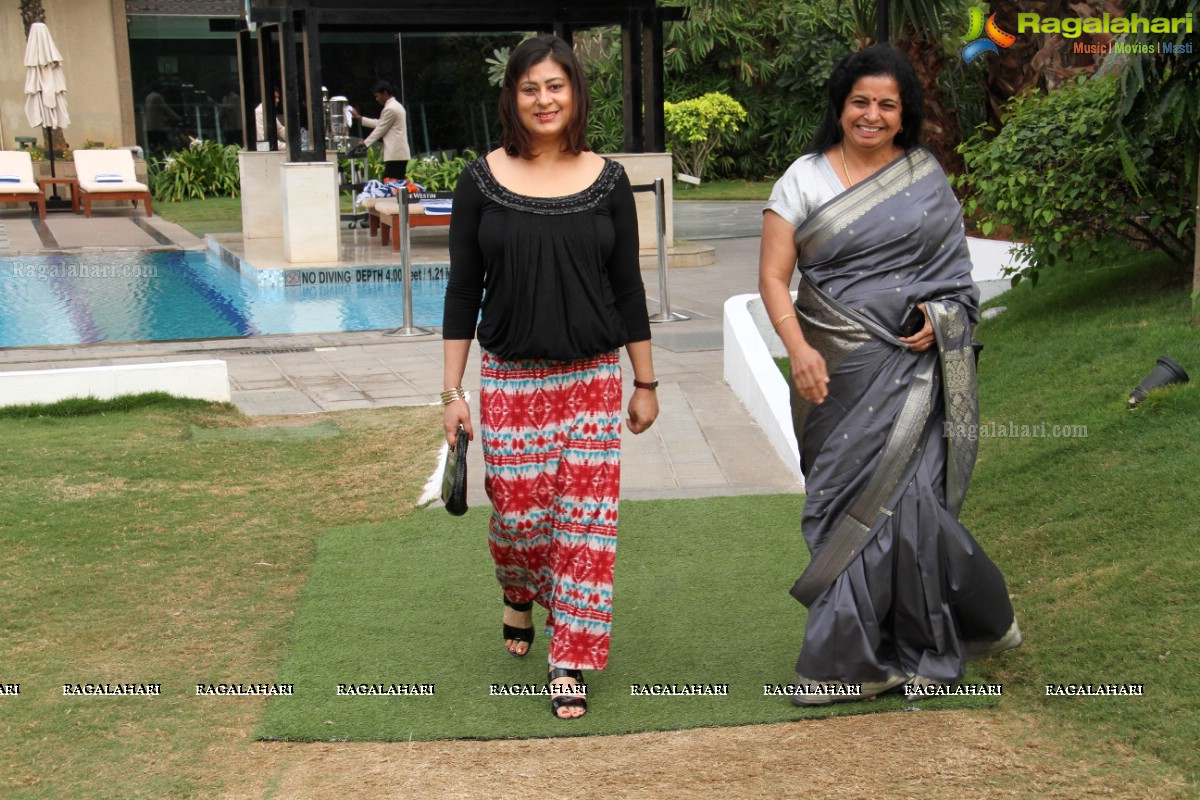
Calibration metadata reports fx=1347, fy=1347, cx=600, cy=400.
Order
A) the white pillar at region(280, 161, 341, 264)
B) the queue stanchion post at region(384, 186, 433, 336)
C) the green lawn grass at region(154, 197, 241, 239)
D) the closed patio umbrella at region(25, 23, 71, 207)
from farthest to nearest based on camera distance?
the closed patio umbrella at region(25, 23, 71, 207), the green lawn grass at region(154, 197, 241, 239), the white pillar at region(280, 161, 341, 264), the queue stanchion post at region(384, 186, 433, 336)

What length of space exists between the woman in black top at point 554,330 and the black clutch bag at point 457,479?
0.04 metres

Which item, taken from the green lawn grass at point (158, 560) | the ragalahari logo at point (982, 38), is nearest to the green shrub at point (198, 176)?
the ragalahari logo at point (982, 38)

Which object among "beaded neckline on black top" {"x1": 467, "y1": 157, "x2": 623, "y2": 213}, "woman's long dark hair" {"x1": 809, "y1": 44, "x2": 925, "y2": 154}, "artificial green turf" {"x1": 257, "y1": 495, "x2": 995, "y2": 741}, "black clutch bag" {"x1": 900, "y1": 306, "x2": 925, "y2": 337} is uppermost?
"woman's long dark hair" {"x1": 809, "y1": 44, "x2": 925, "y2": 154}

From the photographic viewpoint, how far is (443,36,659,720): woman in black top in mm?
3549

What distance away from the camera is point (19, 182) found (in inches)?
780

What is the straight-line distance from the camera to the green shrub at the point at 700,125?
79.6 ft

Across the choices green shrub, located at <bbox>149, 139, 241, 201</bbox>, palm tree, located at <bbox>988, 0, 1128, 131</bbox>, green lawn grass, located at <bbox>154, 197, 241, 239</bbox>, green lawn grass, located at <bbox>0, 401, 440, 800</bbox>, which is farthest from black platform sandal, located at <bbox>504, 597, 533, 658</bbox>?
green shrub, located at <bbox>149, 139, 241, 201</bbox>

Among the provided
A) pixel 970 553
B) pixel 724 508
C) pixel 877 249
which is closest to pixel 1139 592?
pixel 970 553

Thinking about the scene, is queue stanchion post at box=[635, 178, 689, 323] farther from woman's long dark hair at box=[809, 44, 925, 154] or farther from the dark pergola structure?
woman's long dark hair at box=[809, 44, 925, 154]

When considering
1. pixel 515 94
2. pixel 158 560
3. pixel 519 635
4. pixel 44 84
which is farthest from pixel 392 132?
pixel 515 94

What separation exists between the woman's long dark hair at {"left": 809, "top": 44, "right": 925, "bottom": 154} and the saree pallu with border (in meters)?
0.08

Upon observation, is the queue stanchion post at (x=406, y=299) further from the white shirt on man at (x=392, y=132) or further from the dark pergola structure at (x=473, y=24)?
the white shirt on man at (x=392, y=132)

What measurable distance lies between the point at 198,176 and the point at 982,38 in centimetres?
1475

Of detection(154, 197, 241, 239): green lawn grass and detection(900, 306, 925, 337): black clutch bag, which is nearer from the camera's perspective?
detection(900, 306, 925, 337): black clutch bag
